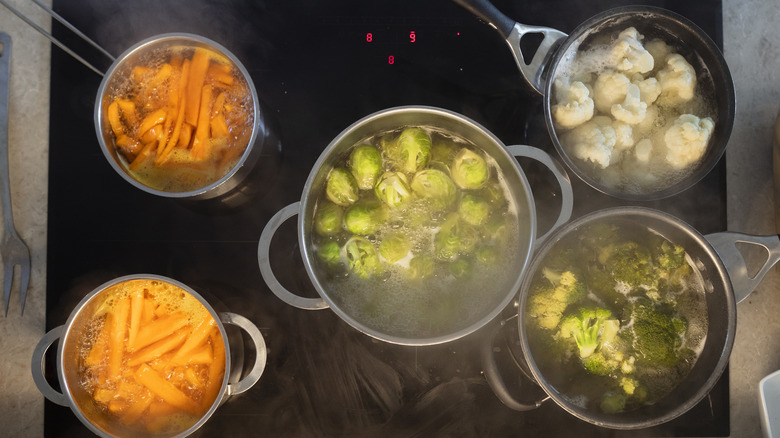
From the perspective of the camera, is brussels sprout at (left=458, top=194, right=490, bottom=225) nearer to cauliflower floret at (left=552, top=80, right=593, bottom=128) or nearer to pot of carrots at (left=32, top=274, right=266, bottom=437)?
cauliflower floret at (left=552, top=80, right=593, bottom=128)

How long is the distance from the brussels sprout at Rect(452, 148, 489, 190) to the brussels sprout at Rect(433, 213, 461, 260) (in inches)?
4.8

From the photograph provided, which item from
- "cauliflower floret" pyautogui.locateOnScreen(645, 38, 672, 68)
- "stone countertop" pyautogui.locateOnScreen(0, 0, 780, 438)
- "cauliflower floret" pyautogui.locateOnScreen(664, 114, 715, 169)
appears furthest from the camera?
"stone countertop" pyautogui.locateOnScreen(0, 0, 780, 438)

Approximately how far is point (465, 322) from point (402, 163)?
1.88ft

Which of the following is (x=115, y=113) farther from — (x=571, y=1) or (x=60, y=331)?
(x=571, y=1)

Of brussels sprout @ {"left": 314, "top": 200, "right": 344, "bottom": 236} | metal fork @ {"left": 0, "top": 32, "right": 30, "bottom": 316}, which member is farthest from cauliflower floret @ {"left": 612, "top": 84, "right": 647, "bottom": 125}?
metal fork @ {"left": 0, "top": 32, "right": 30, "bottom": 316}

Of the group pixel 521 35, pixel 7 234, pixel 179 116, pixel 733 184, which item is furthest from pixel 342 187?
pixel 733 184

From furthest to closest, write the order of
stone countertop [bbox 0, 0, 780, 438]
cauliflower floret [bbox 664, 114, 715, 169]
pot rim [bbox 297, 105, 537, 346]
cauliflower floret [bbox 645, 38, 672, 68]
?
stone countertop [bbox 0, 0, 780, 438] < cauliflower floret [bbox 645, 38, 672, 68] < cauliflower floret [bbox 664, 114, 715, 169] < pot rim [bbox 297, 105, 537, 346]

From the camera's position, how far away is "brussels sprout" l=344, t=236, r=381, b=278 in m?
1.59

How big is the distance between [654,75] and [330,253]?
1.31 m

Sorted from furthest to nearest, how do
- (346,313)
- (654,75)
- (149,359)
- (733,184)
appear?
(733,184) < (654,75) < (149,359) < (346,313)

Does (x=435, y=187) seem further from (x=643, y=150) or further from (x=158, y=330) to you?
(x=158, y=330)

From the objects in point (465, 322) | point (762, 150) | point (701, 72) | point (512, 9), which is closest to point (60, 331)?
point (465, 322)

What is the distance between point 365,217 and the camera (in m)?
1.59

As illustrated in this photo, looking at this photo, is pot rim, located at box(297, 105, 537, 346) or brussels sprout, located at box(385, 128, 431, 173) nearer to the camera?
pot rim, located at box(297, 105, 537, 346)
